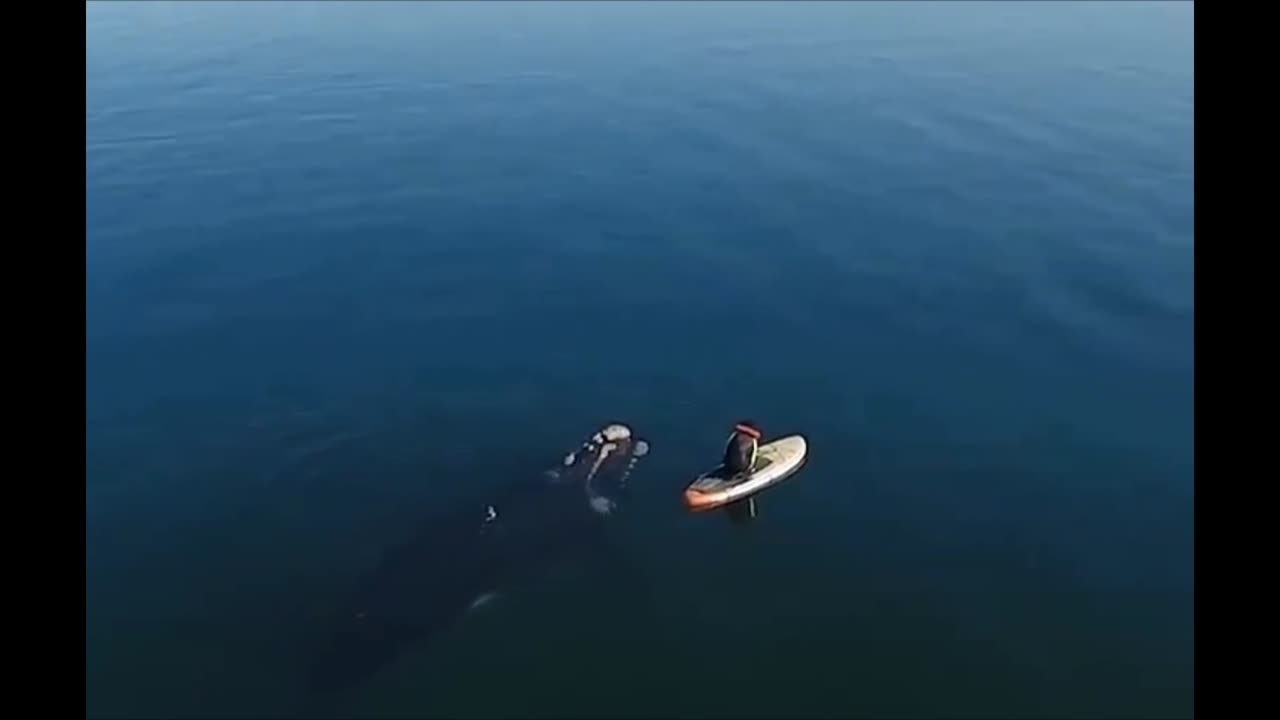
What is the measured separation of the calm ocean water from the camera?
38.0m

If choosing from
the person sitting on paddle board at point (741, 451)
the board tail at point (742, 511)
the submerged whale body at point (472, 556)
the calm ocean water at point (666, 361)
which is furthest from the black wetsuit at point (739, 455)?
the submerged whale body at point (472, 556)

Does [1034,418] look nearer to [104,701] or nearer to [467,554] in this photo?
[467,554]

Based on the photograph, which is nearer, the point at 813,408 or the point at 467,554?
the point at 467,554

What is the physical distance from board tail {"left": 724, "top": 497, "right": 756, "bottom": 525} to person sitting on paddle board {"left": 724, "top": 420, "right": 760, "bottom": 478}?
1179 mm

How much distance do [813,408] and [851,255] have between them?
17.9 metres

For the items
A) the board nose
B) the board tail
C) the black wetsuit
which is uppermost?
the black wetsuit

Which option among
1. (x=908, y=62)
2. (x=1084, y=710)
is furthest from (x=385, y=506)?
(x=908, y=62)

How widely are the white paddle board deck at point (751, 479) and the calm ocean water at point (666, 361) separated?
88 centimetres

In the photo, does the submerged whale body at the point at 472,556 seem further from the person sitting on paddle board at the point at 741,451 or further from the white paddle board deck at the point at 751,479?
the person sitting on paddle board at the point at 741,451

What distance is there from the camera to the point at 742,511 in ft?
149

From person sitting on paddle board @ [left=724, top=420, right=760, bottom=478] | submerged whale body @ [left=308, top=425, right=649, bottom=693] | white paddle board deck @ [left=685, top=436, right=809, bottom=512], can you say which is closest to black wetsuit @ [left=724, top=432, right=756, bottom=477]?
person sitting on paddle board @ [left=724, top=420, right=760, bottom=478]

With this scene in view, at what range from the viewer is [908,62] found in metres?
102

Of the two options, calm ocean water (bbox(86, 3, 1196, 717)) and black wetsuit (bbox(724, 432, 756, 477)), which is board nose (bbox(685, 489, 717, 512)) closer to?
calm ocean water (bbox(86, 3, 1196, 717))

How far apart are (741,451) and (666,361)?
11.6m
